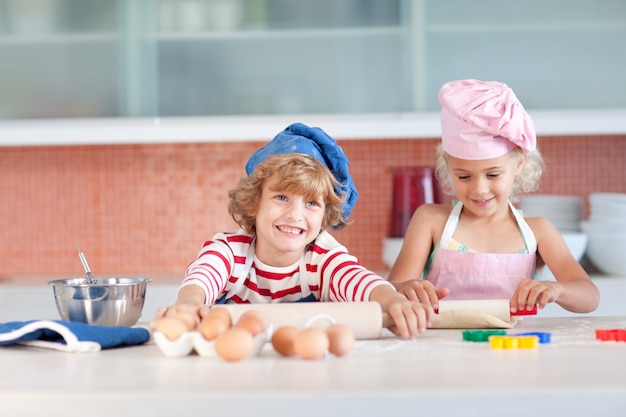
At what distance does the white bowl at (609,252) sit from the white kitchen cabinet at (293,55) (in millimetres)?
417

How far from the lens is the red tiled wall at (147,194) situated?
9.52 ft

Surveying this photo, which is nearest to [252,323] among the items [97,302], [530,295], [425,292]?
A: [97,302]

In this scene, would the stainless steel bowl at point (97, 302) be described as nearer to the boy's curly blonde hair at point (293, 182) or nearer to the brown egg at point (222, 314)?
the brown egg at point (222, 314)

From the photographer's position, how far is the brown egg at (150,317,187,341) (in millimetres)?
964

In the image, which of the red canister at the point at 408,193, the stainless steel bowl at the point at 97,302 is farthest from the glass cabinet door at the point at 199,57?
the stainless steel bowl at the point at 97,302

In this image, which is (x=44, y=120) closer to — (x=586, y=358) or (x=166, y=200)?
(x=166, y=200)

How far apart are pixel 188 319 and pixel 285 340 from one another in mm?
128

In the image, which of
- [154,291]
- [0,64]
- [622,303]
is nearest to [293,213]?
[154,291]

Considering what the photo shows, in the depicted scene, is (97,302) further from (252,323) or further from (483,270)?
(483,270)

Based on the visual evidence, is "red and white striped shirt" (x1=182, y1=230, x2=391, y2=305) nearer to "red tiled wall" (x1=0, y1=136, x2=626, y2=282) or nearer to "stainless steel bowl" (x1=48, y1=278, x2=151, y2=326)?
"stainless steel bowl" (x1=48, y1=278, x2=151, y2=326)

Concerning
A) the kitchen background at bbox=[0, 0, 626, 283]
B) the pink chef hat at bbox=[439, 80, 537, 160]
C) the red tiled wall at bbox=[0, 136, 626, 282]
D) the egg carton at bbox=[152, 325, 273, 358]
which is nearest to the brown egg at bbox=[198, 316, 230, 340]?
the egg carton at bbox=[152, 325, 273, 358]

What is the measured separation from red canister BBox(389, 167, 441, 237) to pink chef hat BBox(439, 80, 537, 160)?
3.20 ft

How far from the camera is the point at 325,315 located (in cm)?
107

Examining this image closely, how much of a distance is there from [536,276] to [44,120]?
160cm
